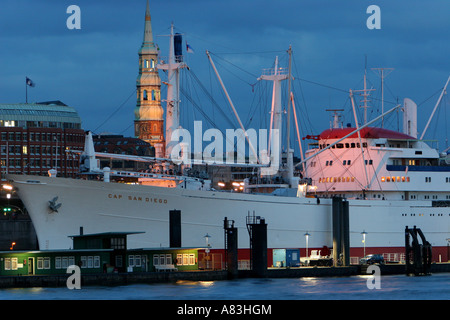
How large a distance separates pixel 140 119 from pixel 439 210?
117 m

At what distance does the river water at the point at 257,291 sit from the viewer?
5697 cm

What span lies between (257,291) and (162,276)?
6518mm

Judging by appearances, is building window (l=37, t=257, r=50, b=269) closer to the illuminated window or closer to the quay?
the quay

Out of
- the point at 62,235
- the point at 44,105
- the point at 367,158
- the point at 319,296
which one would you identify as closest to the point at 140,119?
the point at 44,105

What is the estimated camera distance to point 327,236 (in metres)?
82.4

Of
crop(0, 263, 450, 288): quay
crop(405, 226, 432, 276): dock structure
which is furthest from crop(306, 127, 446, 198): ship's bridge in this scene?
crop(0, 263, 450, 288): quay

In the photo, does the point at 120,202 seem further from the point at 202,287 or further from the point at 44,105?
the point at 44,105

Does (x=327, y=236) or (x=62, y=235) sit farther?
(x=327, y=236)

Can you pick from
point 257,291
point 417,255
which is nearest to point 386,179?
point 417,255

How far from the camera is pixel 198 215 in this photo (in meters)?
76.1

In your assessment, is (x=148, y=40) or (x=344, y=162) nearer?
(x=344, y=162)

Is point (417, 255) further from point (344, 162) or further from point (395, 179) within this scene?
point (344, 162)

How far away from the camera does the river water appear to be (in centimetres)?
5697
